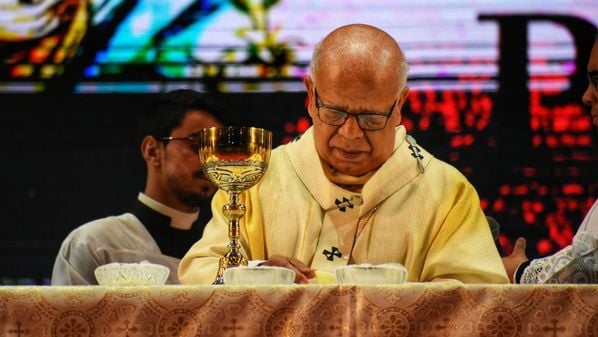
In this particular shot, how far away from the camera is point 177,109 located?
5336 mm

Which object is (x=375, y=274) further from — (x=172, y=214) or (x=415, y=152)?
(x=172, y=214)

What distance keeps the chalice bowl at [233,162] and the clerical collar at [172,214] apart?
2423mm

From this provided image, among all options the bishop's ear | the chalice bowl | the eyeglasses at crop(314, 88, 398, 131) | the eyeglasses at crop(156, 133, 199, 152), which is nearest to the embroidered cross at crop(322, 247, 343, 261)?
the eyeglasses at crop(314, 88, 398, 131)

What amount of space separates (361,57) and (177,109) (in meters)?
2.06

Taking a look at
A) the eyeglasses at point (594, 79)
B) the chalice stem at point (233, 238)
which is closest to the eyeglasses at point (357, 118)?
the chalice stem at point (233, 238)

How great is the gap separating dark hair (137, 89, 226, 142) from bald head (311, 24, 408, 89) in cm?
191

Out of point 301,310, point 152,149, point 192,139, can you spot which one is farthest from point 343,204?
point 152,149

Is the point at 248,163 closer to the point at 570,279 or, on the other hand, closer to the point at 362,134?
the point at 362,134

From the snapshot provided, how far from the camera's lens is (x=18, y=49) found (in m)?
6.29

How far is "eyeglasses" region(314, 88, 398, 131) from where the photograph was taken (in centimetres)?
340

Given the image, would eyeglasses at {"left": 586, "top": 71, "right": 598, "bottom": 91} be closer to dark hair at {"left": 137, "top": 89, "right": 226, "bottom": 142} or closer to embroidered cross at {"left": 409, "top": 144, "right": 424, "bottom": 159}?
embroidered cross at {"left": 409, "top": 144, "right": 424, "bottom": 159}

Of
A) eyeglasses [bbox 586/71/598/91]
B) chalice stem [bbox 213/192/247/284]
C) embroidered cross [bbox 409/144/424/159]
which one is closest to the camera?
chalice stem [bbox 213/192/247/284]

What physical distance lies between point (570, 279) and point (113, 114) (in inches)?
143

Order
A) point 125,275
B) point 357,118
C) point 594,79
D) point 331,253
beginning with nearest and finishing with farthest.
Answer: point 125,275 → point 357,118 → point 331,253 → point 594,79
